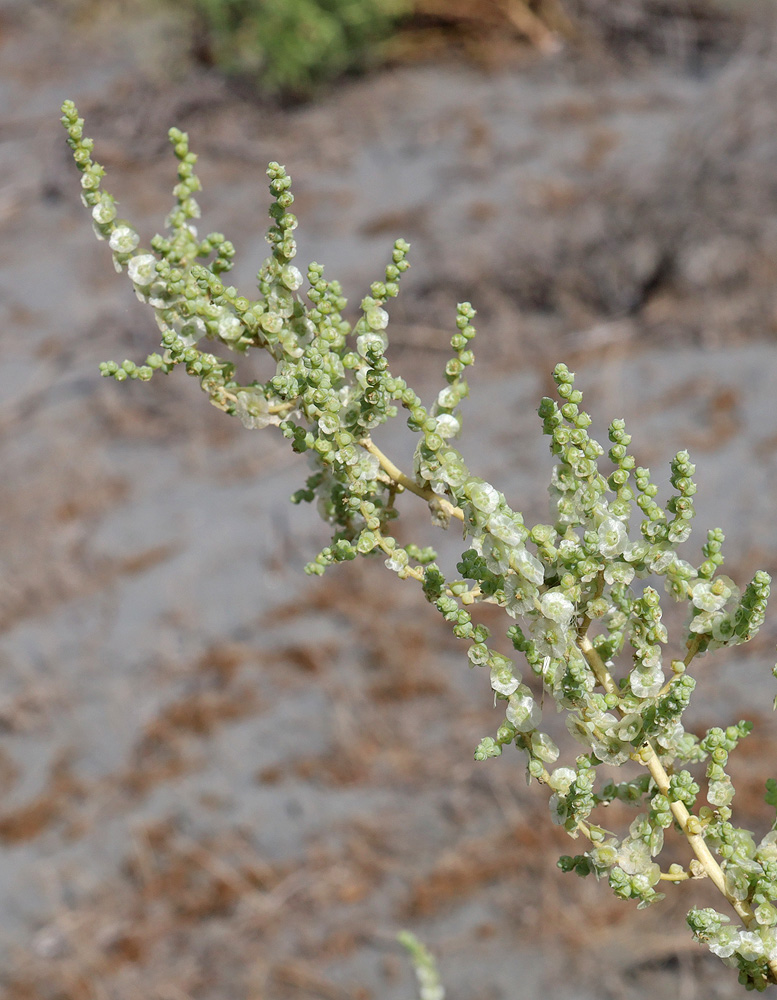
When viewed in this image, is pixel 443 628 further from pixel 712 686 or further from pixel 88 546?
pixel 88 546

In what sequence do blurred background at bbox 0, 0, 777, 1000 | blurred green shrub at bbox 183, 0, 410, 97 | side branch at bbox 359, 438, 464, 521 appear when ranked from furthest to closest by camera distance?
blurred green shrub at bbox 183, 0, 410, 97
blurred background at bbox 0, 0, 777, 1000
side branch at bbox 359, 438, 464, 521

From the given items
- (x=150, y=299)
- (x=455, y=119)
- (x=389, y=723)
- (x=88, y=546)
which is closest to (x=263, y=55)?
(x=455, y=119)

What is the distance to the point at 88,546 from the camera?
5418 mm

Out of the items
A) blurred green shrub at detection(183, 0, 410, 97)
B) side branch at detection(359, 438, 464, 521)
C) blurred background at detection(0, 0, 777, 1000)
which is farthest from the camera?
blurred green shrub at detection(183, 0, 410, 97)

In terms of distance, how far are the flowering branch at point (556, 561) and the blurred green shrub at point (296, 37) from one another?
686cm

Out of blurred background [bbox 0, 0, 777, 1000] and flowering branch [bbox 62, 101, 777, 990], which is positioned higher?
blurred background [bbox 0, 0, 777, 1000]

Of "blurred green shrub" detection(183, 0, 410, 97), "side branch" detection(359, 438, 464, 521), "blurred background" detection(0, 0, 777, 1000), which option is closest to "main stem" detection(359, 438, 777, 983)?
"side branch" detection(359, 438, 464, 521)

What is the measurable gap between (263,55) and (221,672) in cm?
545

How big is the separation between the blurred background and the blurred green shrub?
32 millimetres

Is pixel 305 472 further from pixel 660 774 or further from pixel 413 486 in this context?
pixel 660 774

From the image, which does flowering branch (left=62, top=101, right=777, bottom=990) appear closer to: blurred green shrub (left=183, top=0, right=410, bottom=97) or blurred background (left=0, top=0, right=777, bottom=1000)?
blurred background (left=0, top=0, right=777, bottom=1000)

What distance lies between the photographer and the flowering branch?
1.12 m

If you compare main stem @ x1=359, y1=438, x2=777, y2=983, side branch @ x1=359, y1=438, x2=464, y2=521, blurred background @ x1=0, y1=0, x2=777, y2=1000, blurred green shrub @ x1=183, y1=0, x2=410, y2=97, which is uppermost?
blurred green shrub @ x1=183, y1=0, x2=410, y2=97

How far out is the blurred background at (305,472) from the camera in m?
3.88
